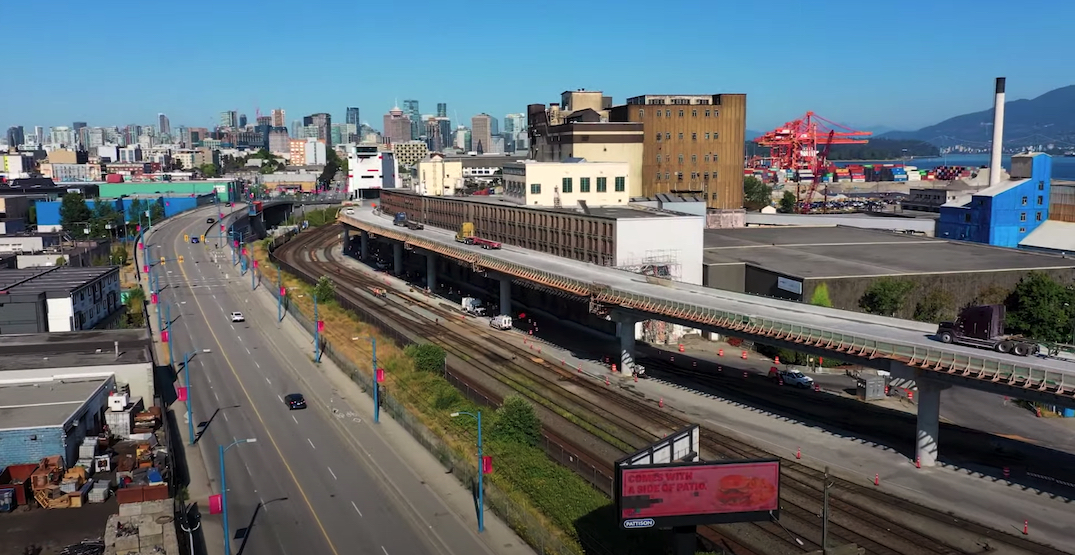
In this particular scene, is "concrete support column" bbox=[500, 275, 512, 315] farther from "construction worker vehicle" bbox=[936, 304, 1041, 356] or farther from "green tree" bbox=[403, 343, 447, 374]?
"construction worker vehicle" bbox=[936, 304, 1041, 356]

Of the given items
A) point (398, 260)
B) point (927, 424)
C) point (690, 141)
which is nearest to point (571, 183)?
point (398, 260)

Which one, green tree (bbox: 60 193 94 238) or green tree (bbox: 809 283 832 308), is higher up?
green tree (bbox: 60 193 94 238)

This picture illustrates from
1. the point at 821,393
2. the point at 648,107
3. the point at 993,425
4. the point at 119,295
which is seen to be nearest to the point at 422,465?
the point at 821,393

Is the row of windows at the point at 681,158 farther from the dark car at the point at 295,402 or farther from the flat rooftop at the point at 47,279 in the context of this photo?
the dark car at the point at 295,402

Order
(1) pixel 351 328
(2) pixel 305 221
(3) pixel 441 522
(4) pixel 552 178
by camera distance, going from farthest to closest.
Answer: (2) pixel 305 221
(4) pixel 552 178
(1) pixel 351 328
(3) pixel 441 522

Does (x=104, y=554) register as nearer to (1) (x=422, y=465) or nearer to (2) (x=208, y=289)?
(1) (x=422, y=465)

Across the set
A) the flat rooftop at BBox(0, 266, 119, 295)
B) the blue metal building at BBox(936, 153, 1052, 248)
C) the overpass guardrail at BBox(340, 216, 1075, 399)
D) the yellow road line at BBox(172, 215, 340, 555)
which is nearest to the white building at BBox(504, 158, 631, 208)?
the overpass guardrail at BBox(340, 216, 1075, 399)
